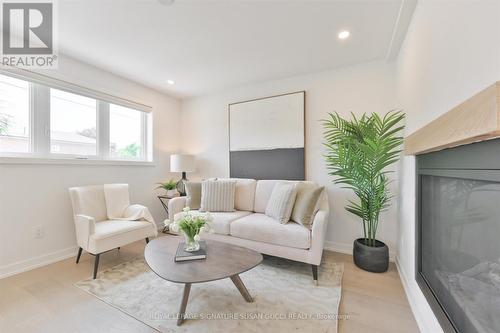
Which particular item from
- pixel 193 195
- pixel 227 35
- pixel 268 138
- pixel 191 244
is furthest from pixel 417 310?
pixel 227 35

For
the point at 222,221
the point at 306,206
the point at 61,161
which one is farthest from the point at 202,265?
the point at 61,161

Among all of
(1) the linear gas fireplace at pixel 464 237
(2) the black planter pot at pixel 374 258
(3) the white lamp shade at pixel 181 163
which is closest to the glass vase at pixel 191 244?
(1) the linear gas fireplace at pixel 464 237

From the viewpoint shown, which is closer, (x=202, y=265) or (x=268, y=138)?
(x=202, y=265)

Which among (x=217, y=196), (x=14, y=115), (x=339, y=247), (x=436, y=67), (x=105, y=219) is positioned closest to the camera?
(x=436, y=67)

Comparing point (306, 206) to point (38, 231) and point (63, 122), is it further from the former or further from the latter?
point (63, 122)

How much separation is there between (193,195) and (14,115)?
6.76 feet

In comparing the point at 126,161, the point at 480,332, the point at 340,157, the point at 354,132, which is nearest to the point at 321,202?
the point at 340,157

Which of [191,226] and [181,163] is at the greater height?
[181,163]

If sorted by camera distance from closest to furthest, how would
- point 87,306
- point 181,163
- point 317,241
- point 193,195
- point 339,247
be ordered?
point 87,306 → point 317,241 → point 339,247 → point 193,195 → point 181,163

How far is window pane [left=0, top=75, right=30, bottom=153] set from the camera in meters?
2.09

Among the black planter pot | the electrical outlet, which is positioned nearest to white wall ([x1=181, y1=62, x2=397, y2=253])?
the black planter pot

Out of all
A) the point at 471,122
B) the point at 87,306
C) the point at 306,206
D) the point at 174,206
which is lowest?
the point at 87,306

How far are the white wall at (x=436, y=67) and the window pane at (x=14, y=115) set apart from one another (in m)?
3.61

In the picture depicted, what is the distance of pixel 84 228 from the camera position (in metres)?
2.08
